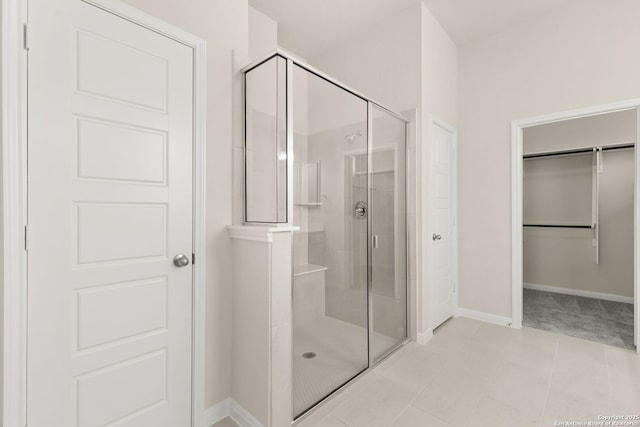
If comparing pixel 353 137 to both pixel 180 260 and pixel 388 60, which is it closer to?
pixel 388 60

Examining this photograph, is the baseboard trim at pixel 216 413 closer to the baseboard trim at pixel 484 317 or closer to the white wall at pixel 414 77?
the white wall at pixel 414 77

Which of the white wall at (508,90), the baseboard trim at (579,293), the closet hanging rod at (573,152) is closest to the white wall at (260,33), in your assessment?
Answer: the white wall at (508,90)

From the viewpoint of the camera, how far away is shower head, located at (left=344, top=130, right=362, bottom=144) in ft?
7.73

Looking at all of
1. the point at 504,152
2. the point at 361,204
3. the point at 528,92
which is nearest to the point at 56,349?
the point at 361,204

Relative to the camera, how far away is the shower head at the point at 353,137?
2.36 m

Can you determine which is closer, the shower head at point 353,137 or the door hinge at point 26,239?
the door hinge at point 26,239

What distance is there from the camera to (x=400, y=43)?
3014 millimetres

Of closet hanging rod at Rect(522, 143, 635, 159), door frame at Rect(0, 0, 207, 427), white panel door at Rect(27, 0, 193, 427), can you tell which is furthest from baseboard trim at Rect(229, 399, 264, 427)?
closet hanging rod at Rect(522, 143, 635, 159)

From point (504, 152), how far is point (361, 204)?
197 centimetres

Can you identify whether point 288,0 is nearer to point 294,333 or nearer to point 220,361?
point 294,333

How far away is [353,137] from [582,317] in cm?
344

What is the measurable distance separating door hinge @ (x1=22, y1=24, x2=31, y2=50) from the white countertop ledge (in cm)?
116

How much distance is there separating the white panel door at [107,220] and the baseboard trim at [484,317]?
10.0ft

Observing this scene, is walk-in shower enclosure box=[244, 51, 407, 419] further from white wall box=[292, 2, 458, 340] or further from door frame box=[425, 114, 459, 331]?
door frame box=[425, 114, 459, 331]
